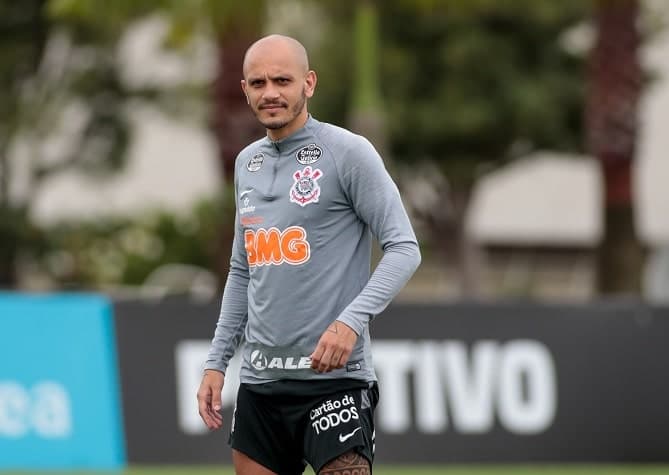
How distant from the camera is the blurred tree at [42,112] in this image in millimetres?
30047

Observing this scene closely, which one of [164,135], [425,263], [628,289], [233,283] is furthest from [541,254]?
[233,283]

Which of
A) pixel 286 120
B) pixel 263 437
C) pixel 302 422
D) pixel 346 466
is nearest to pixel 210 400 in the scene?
pixel 263 437

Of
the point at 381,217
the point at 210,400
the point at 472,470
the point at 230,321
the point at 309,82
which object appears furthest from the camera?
the point at 472,470

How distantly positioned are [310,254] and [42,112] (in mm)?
26048

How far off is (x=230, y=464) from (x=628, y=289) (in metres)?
6.95

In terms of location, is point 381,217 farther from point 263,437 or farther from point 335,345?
point 263,437

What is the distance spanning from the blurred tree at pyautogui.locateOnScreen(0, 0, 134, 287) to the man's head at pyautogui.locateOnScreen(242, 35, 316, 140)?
25.1m

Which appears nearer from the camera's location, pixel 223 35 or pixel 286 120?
pixel 286 120

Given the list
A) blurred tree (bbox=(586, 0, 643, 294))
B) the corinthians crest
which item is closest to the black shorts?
the corinthians crest

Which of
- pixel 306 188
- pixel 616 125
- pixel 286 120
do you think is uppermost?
pixel 616 125

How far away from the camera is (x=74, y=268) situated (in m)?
32.4

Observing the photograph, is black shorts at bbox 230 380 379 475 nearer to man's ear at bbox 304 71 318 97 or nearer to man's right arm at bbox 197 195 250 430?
man's right arm at bbox 197 195 250 430

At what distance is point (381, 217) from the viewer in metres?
5.19

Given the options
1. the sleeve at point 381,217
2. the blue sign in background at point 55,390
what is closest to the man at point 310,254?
the sleeve at point 381,217
